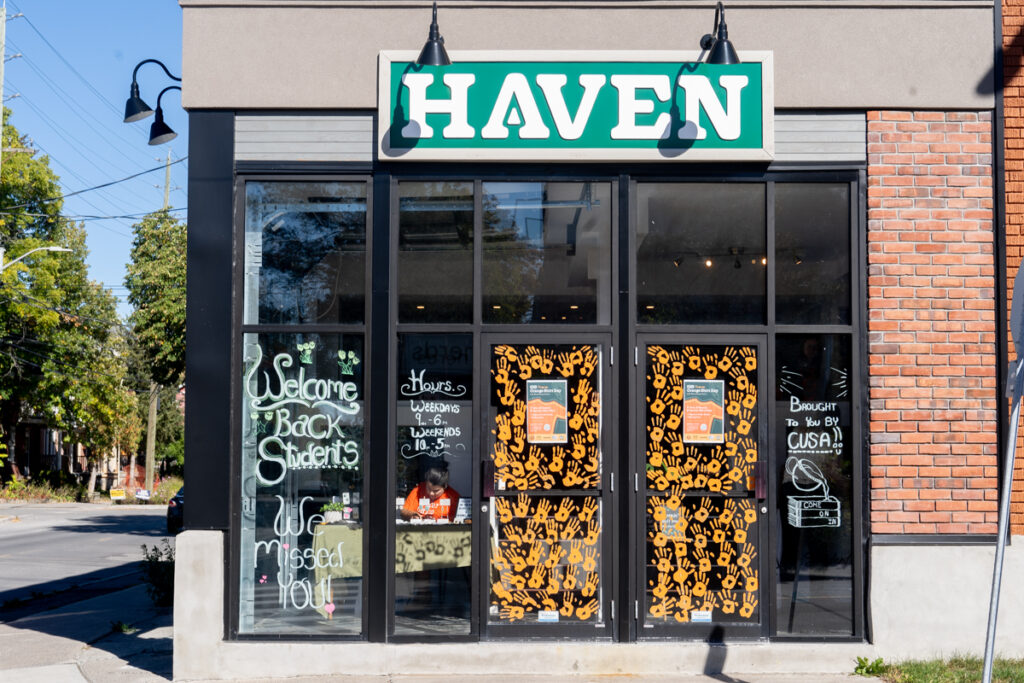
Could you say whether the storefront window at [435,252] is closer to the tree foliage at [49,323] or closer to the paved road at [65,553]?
the paved road at [65,553]

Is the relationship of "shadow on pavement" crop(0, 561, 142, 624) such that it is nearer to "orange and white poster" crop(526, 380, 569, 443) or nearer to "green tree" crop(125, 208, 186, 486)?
"green tree" crop(125, 208, 186, 486)

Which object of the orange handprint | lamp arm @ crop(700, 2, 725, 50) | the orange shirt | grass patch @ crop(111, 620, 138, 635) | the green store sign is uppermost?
lamp arm @ crop(700, 2, 725, 50)

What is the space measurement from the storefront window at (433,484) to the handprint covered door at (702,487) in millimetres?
1488

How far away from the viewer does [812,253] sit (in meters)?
7.90

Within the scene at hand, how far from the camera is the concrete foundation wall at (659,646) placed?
7484mm

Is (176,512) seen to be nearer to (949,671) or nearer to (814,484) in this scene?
(814,484)

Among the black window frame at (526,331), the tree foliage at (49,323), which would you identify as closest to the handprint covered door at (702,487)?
the black window frame at (526,331)

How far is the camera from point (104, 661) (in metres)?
8.30

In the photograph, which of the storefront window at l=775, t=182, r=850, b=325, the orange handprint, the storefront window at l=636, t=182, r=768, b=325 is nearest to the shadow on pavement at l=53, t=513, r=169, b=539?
the orange handprint

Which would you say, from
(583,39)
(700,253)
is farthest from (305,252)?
(700,253)

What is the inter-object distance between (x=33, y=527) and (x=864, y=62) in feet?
84.4

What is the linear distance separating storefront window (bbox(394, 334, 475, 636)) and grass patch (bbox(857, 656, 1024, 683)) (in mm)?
3399

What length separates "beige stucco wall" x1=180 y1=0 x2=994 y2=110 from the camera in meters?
7.86

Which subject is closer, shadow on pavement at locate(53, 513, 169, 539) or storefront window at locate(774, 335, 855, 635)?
storefront window at locate(774, 335, 855, 635)
